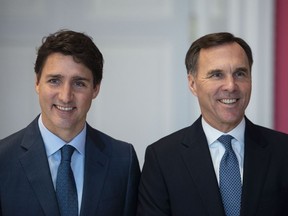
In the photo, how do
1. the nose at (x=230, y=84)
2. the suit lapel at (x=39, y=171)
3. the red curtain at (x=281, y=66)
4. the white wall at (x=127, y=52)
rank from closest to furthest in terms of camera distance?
the suit lapel at (x=39, y=171)
the nose at (x=230, y=84)
the red curtain at (x=281, y=66)
the white wall at (x=127, y=52)

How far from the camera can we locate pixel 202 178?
176cm

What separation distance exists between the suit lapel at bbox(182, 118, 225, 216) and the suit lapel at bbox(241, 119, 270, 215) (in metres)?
0.09

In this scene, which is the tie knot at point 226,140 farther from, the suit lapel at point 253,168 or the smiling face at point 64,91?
the smiling face at point 64,91

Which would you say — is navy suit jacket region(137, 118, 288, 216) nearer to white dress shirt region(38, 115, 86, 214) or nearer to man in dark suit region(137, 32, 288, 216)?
man in dark suit region(137, 32, 288, 216)

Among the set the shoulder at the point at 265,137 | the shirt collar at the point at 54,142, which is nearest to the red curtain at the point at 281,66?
the shoulder at the point at 265,137

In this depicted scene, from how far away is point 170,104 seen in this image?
3102 mm

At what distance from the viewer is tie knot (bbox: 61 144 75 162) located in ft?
5.79

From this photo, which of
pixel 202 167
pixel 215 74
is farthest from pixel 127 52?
pixel 202 167

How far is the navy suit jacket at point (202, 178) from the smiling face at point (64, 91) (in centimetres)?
30

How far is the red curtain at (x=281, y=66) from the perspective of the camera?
2.96 metres

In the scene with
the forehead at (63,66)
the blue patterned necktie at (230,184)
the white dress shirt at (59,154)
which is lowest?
the blue patterned necktie at (230,184)

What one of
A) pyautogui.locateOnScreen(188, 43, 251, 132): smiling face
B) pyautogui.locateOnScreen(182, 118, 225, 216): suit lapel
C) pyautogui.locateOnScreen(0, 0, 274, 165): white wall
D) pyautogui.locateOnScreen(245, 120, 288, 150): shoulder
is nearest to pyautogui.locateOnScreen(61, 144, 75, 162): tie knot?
pyautogui.locateOnScreen(182, 118, 225, 216): suit lapel

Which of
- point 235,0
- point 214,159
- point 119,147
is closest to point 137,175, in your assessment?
point 119,147

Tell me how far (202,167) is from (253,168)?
0.17 metres
